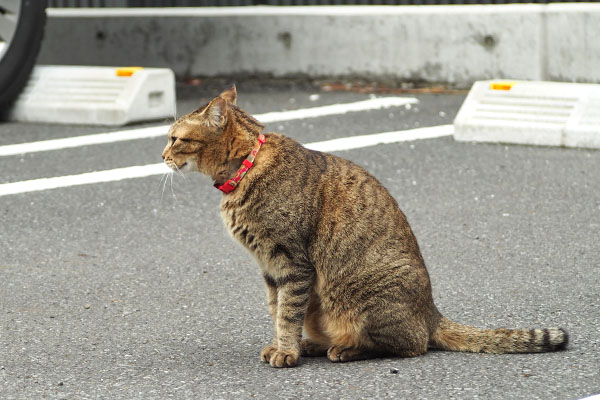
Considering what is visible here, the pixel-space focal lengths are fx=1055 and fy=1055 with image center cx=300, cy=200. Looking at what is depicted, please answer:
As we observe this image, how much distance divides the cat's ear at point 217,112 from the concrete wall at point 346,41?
5712mm

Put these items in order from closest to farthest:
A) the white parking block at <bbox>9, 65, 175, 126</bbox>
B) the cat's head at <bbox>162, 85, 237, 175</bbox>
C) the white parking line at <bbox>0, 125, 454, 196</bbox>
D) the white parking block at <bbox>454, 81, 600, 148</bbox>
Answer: the cat's head at <bbox>162, 85, 237, 175</bbox> → the white parking line at <bbox>0, 125, 454, 196</bbox> → the white parking block at <bbox>454, 81, 600, 148</bbox> → the white parking block at <bbox>9, 65, 175, 126</bbox>

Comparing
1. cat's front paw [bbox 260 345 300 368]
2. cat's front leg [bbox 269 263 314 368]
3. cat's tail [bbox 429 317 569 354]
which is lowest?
cat's tail [bbox 429 317 569 354]

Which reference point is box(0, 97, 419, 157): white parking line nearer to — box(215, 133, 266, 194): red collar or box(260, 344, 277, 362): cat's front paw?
box(215, 133, 266, 194): red collar

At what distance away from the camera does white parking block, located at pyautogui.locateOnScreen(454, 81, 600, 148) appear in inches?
311

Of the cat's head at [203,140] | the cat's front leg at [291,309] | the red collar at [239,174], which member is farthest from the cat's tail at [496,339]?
the cat's head at [203,140]

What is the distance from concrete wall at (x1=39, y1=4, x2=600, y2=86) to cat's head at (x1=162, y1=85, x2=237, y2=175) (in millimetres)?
5699

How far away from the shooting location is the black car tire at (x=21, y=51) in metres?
9.43

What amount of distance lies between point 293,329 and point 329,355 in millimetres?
208

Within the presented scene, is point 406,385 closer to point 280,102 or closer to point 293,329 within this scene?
point 293,329

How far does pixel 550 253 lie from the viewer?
570cm

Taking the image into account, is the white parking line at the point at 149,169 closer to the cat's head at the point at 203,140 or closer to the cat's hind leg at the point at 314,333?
the cat's head at the point at 203,140

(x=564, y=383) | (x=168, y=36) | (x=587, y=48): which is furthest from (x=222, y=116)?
(x=168, y=36)

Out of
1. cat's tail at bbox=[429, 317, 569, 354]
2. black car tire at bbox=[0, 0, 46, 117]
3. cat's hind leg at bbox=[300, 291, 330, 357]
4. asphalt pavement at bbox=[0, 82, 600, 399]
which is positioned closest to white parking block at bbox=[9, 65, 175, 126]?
black car tire at bbox=[0, 0, 46, 117]

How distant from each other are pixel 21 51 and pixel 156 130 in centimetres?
159
